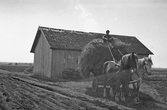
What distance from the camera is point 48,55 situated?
2041cm

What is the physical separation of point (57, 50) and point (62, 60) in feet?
3.68

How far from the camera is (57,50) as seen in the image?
64.7ft

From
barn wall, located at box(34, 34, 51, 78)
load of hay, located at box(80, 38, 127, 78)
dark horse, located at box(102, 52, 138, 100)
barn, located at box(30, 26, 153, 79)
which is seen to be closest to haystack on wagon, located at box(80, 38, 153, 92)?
load of hay, located at box(80, 38, 127, 78)

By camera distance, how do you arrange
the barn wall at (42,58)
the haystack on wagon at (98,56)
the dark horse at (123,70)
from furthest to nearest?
the barn wall at (42,58) → the haystack on wagon at (98,56) → the dark horse at (123,70)

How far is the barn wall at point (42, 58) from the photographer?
66.9 ft

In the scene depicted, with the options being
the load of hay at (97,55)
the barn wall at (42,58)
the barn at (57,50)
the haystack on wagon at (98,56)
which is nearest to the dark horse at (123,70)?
the haystack on wagon at (98,56)

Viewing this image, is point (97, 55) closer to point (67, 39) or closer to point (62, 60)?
point (62, 60)

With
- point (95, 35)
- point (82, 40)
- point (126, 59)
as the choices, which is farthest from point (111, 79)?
point (95, 35)

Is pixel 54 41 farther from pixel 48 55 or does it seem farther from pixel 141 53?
pixel 141 53

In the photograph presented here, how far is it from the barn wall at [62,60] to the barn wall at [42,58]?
27.1 inches

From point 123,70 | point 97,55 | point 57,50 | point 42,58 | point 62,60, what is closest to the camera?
point 123,70

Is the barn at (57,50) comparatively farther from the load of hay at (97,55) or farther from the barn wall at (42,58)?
the load of hay at (97,55)

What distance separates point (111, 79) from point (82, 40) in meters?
13.0

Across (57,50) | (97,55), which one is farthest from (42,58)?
(97,55)
